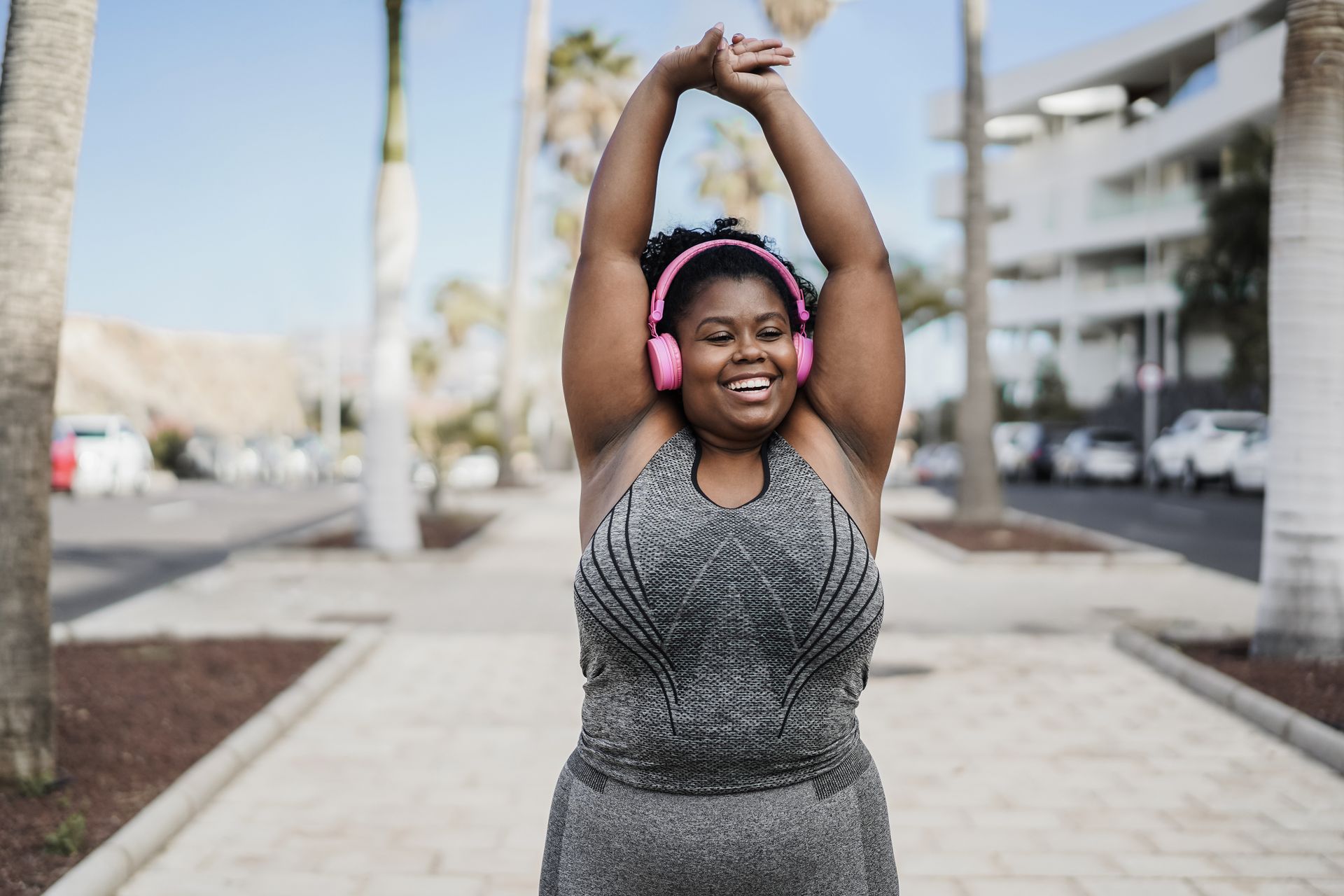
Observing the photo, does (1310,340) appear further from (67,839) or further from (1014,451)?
(1014,451)

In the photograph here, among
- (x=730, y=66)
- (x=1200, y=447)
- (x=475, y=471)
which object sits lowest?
(x=475, y=471)

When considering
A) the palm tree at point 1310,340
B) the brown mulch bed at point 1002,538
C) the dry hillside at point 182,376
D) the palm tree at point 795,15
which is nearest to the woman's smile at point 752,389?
the palm tree at point 1310,340

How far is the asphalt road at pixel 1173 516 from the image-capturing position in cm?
1527

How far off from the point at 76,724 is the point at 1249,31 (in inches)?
1723

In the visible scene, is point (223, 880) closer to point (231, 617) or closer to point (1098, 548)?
point (231, 617)

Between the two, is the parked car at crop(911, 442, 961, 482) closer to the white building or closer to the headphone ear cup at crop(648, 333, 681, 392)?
the white building

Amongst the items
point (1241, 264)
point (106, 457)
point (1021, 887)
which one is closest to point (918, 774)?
point (1021, 887)

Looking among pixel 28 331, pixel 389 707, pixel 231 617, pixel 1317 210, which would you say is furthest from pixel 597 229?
pixel 231 617

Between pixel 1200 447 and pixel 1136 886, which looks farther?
pixel 1200 447

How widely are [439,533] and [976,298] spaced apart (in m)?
7.57

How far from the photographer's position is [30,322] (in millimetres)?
4883

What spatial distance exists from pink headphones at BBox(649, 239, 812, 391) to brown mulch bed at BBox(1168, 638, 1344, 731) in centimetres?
509

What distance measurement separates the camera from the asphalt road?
15266mm

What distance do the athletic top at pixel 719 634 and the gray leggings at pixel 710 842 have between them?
29 millimetres
